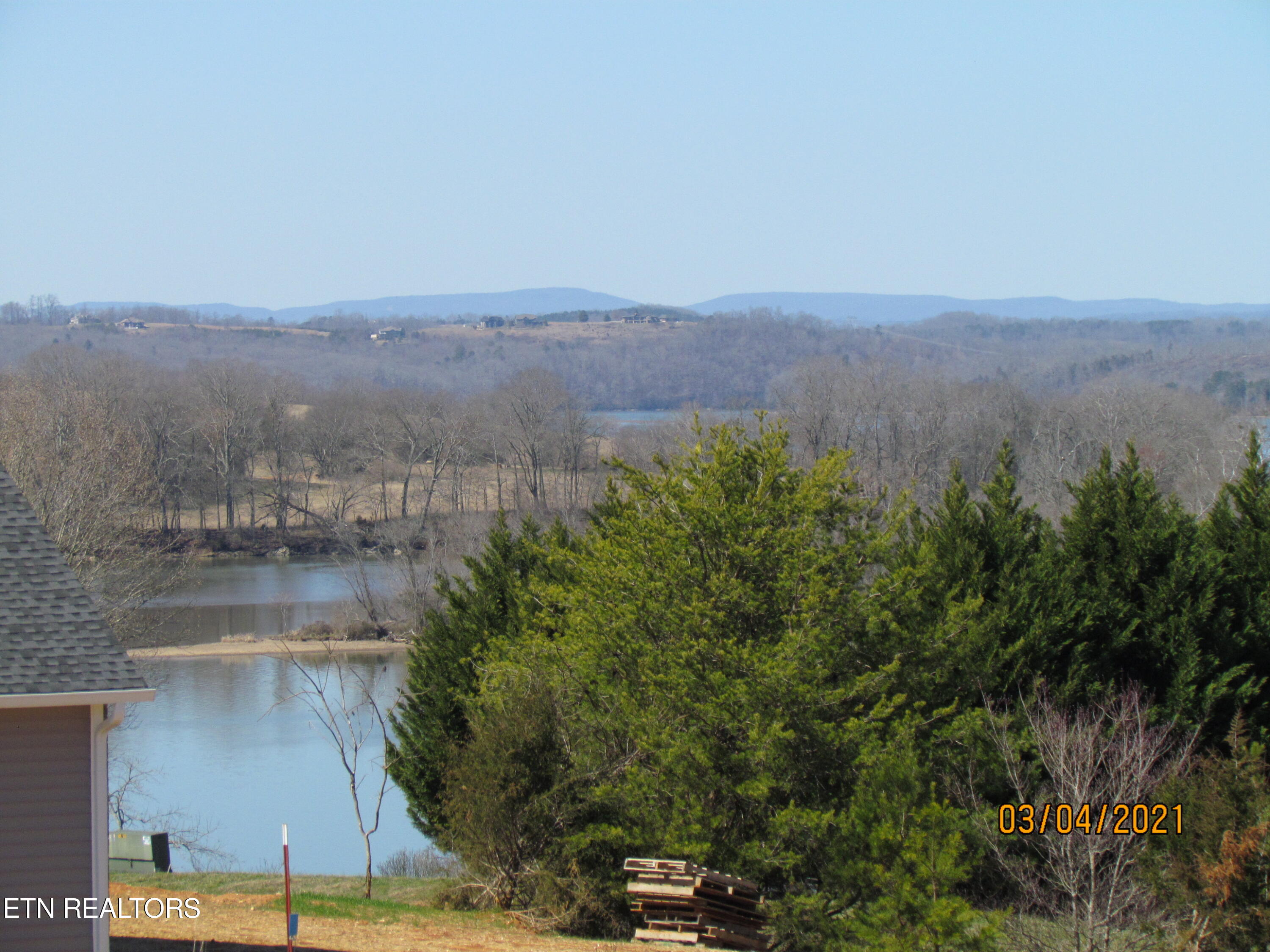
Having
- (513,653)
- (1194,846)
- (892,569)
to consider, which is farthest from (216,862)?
(1194,846)

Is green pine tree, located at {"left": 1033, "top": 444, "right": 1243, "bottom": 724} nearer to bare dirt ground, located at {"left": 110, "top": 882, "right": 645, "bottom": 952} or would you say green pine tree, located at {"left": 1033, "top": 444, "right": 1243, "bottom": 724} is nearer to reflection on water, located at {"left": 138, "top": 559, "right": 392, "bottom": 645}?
bare dirt ground, located at {"left": 110, "top": 882, "right": 645, "bottom": 952}

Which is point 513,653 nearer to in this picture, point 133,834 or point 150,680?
point 133,834

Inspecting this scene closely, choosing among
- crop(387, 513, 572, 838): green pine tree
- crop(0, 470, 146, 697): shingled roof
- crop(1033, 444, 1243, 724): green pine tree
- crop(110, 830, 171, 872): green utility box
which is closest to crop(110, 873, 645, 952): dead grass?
crop(110, 830, 171, 872): green utility box

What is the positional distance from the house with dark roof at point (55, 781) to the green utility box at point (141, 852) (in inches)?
518

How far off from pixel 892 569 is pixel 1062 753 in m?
5.87

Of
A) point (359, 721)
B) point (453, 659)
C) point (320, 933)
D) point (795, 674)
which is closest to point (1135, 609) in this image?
point (795, 674)

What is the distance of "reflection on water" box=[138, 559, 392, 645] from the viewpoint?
51.5 metres

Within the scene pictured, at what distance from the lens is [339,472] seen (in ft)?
298

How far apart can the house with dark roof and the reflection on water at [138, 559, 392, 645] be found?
31499 millimetres

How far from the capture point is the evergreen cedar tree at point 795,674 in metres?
16.8

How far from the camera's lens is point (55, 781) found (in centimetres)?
974

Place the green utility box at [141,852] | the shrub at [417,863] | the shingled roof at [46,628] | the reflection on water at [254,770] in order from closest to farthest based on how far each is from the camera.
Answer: the shingled roof at [46,628], the green utility box at [141,852], the shrub at [417,863], the reflection on water at [254,770]
